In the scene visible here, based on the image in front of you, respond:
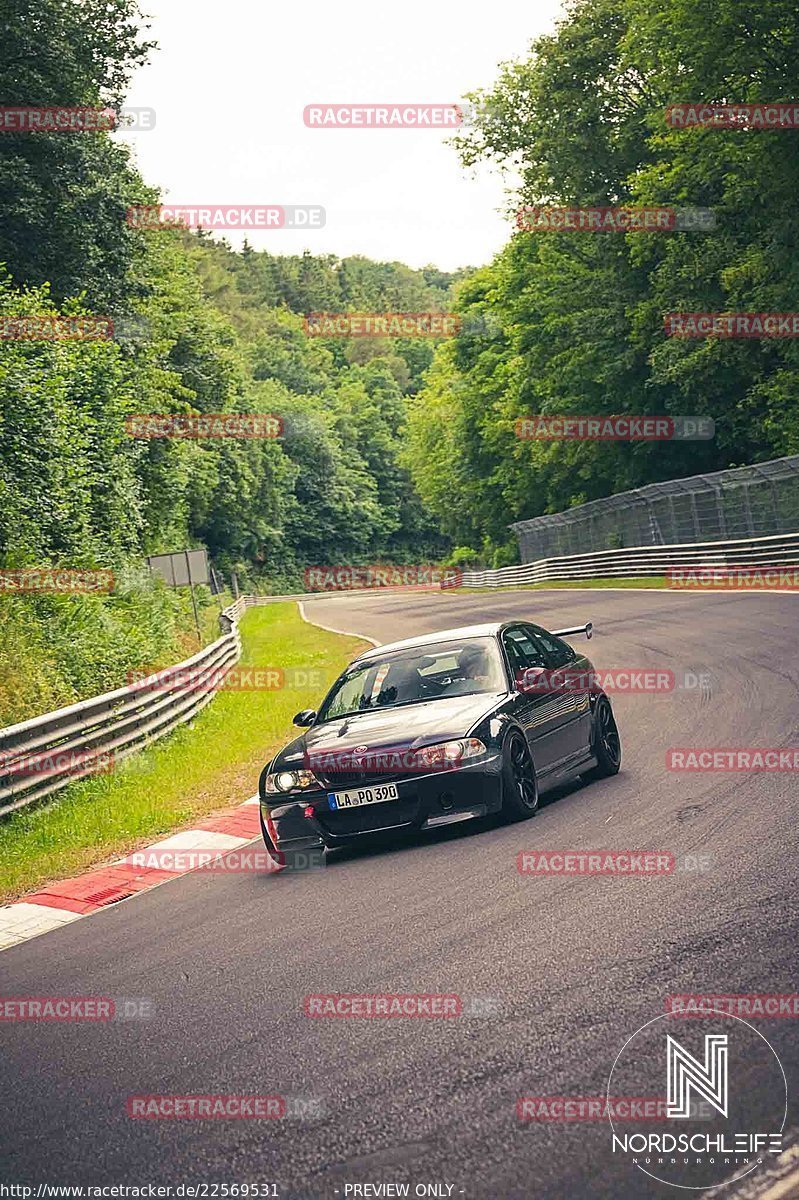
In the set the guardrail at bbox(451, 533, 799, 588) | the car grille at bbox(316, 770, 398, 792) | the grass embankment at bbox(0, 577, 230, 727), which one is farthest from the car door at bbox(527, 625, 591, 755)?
the guardrail at bbox(451, 533, 799, 588)

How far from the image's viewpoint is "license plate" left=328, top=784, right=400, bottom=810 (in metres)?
9.51

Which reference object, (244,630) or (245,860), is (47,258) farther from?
(245,860)

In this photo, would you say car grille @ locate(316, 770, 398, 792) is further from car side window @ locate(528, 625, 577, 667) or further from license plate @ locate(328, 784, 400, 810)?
car side window @ locate(528, 625, 577, 667)

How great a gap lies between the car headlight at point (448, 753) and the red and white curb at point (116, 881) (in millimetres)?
2311

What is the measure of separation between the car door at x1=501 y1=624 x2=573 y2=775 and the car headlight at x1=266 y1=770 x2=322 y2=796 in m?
1.61

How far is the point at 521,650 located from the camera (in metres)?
11.4

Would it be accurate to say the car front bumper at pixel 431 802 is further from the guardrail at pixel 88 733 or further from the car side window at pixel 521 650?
the guardrail at pixel 88 733

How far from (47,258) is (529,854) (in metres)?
31.4

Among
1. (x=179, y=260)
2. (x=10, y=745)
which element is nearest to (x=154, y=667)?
(x=10, y=745)

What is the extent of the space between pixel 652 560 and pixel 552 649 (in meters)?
→ 32.7

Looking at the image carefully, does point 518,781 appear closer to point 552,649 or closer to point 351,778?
point 351,778

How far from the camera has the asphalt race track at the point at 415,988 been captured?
13.9 ft

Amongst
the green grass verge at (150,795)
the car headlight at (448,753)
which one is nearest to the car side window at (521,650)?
the car headlight at (448,753)

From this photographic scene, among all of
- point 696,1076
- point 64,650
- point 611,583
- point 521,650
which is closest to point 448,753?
point 521,650
